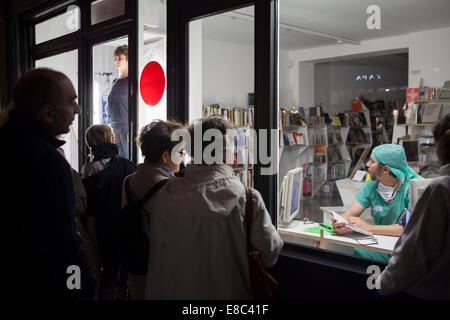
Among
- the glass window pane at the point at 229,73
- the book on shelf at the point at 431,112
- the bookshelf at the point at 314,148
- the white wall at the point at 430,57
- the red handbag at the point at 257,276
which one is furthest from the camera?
the bookshelf at the point at 314,148

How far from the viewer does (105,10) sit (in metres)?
3.86

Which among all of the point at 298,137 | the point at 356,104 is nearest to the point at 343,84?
the point at 356,104

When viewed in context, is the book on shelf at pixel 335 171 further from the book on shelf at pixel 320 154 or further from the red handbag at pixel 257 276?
the red handbag at pixel 257 276

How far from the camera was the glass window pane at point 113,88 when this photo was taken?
12.1 feet

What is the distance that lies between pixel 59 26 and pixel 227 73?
3.82m

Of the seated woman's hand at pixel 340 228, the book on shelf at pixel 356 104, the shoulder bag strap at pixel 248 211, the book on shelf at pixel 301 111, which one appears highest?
the book on shelf at pixel 356 104

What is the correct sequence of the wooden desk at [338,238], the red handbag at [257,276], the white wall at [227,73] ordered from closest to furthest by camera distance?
the red handbag at [257,276] < the wooden desk at [338,238] < the white wall at [227,73]

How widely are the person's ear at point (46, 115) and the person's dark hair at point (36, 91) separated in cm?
1

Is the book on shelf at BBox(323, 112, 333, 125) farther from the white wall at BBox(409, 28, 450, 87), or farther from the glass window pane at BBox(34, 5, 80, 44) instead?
the glass window pane at BBox(34, 5, 80, 44)

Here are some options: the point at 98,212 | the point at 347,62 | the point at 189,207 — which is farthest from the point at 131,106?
the point at 347,62

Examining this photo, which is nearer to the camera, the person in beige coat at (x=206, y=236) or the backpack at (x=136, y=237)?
the person in beige coat at (x=206, y=236)

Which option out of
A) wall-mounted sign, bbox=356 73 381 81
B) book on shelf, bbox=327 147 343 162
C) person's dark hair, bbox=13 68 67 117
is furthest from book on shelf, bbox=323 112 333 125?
person's dark hair, bbox=13 68 67 117

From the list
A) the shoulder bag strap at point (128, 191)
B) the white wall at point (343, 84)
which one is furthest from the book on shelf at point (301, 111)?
the shoulder bag strap at point (128, 191)

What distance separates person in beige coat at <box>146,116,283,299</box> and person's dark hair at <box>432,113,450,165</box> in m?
0.76
